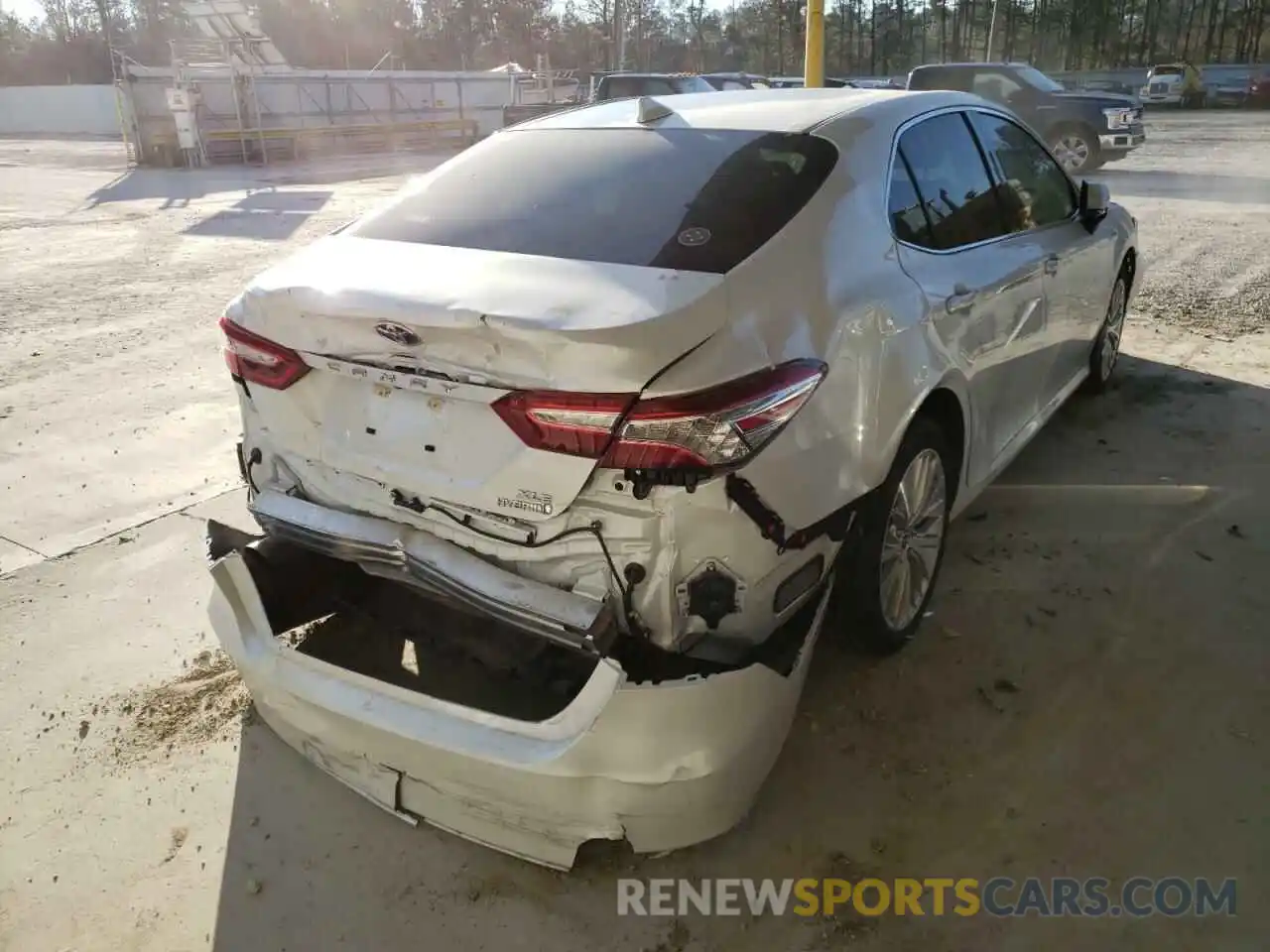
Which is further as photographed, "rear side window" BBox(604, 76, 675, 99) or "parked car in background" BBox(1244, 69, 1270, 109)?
"parked car in background" BBox(1244, 69, 1270, 109)

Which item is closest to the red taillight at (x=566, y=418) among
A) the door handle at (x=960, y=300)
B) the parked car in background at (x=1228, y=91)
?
the door handle at (x=960, y=300)

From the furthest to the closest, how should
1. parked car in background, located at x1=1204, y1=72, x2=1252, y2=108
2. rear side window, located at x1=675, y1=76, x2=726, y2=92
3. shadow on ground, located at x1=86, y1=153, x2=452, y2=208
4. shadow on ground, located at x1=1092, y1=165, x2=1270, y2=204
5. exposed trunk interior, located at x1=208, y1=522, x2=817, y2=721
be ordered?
parked car in background, located at x1=1204, y1=72, x2=1252, y2=108 < shadow on ground, located at x1=86, y1=153, x2=452, y2=208 < rear side window, located at x1=675, y1=76, x2=726, y2=92 < shadow on ground, located at x1=1092, y1=165, x2=1270, y2=204 < exposed trunk interior, located at x1=208, y1=522, x2=817, y2=721

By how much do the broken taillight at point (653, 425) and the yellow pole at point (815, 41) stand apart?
6.85m

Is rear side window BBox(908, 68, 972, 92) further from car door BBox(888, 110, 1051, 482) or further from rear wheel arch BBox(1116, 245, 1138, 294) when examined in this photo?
car door BBox(888, 110, 1051, 482)

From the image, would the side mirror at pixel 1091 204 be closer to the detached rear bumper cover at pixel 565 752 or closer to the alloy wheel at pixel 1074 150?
the detached rear bumper cover at pixel 565 752

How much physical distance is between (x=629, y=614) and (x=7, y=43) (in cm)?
7649

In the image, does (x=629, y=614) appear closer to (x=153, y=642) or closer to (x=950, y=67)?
(x=153, y=642)

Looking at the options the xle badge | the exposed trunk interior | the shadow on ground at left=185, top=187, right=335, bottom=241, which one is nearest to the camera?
the xle badge

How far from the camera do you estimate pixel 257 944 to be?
7.43 feet

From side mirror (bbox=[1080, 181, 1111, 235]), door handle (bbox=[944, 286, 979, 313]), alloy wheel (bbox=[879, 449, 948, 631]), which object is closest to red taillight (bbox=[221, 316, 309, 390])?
alloy wheel (bbox=[879, 449, 948, 631])

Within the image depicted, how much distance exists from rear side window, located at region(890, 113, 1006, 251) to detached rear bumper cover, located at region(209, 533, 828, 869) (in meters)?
1.37

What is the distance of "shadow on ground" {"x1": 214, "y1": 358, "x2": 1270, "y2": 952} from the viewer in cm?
230

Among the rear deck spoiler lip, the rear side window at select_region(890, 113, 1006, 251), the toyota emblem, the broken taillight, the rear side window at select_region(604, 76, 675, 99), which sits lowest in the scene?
the rear deck spoiler lip

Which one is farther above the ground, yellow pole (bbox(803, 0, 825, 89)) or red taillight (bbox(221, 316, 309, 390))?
yellow pole (bbox(803, 0, 825, 89))
